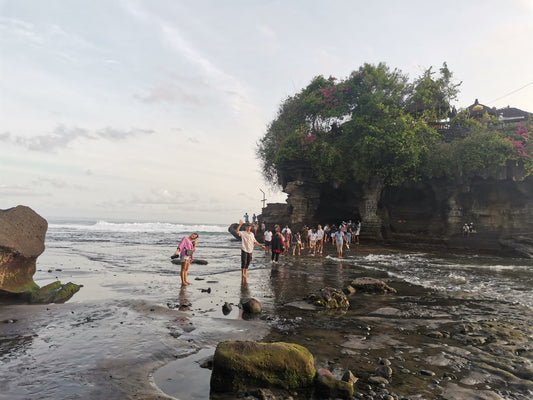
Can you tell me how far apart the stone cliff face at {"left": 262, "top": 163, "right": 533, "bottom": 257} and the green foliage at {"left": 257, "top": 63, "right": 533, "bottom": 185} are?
1.84 metres

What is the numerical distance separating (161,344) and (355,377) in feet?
10.3

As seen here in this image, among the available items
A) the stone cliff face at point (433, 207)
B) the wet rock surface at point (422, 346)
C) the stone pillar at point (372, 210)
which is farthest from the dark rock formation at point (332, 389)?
the stone pillar at point (372, 210)

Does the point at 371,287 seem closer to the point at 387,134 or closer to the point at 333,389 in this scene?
the point at 333,389

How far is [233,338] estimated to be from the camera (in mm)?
5836

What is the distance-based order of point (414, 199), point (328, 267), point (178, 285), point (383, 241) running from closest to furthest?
1. point (178, 285)
2. point (328, 267)
3. point (383, 241)
4. point (414, 199)

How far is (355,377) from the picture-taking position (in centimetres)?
429

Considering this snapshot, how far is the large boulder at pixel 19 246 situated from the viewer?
336 inches

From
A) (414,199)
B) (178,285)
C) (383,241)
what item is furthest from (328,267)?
(414,199)

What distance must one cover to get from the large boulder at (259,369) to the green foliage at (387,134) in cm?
2631

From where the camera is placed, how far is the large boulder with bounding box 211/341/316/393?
4.03m

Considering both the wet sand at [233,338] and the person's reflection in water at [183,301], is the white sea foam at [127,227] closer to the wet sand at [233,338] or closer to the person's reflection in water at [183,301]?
the person's reflection in water at [183,301]

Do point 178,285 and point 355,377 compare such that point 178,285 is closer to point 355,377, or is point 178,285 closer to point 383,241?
point 355,377

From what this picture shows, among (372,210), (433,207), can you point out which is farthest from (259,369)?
(433,207)

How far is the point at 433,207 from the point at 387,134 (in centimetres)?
1043
